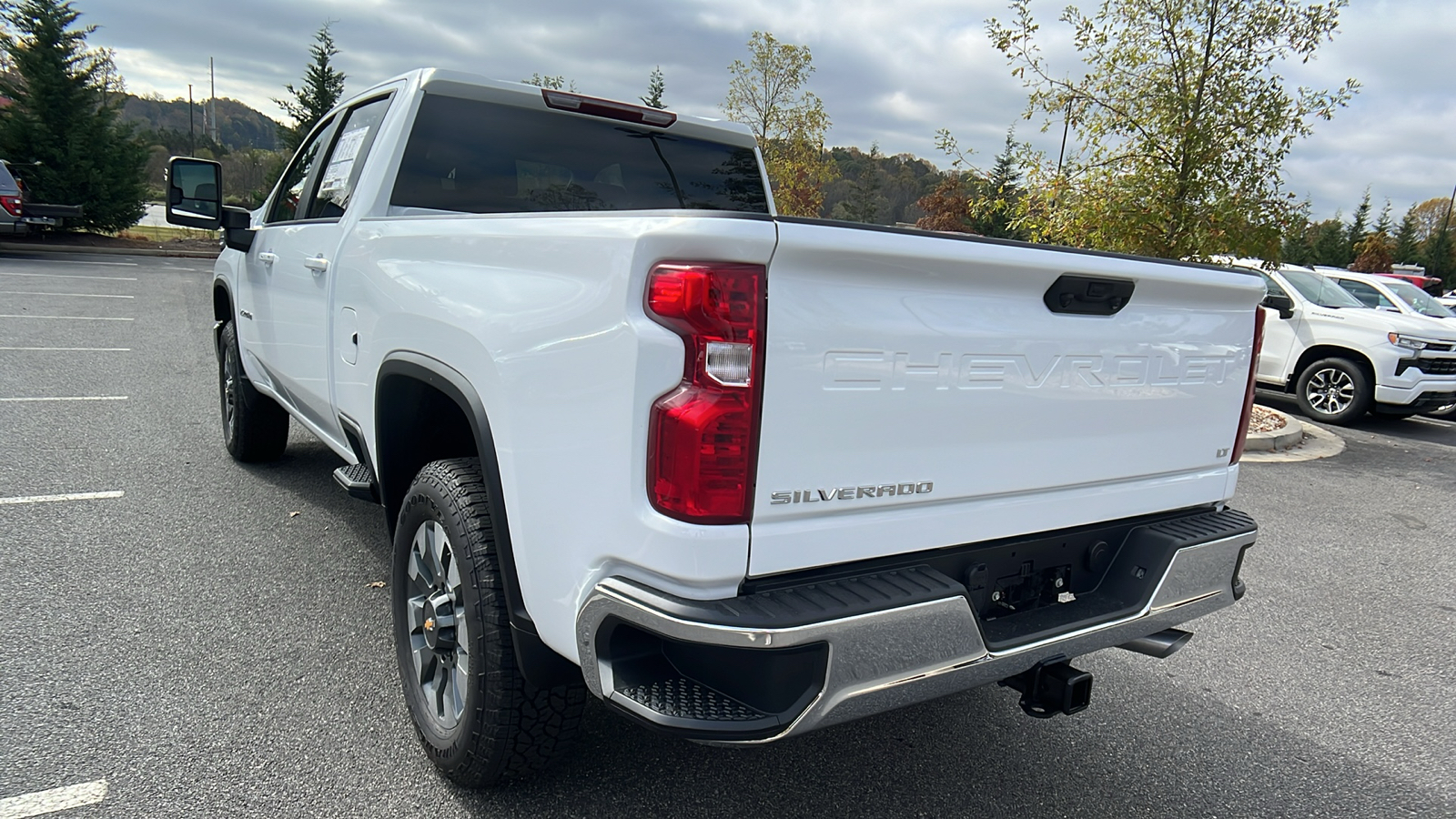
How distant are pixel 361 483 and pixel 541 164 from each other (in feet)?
4.75

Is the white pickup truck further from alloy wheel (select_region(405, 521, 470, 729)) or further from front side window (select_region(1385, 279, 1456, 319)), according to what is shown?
front side window (select_region(1385, 279, 1456, 319))

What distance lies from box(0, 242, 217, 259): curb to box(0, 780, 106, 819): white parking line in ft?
69.4

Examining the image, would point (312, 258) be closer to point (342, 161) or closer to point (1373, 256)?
point (342, 161)

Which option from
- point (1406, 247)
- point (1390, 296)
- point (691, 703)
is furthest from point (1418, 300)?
point (1406, 247)

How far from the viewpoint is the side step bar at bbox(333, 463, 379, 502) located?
126 inches

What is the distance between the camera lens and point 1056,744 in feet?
9.63

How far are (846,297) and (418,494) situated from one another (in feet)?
4.60

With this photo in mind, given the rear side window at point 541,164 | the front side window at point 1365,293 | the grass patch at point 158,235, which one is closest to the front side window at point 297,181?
the rear side window at point 541,164

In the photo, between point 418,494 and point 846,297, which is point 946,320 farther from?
point 418,494

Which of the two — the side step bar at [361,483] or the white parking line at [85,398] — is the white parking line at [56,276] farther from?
the side step bar at [361,483]

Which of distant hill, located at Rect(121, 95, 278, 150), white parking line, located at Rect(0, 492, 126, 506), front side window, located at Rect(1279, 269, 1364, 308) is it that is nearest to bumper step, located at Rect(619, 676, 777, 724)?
white parking line, located at Rect(0, 492, 126, 506)

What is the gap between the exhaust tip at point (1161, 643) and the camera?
251 centimetres

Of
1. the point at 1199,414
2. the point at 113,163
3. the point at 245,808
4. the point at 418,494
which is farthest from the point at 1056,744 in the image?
the point at 113,163

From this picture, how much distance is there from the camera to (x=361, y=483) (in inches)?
128
